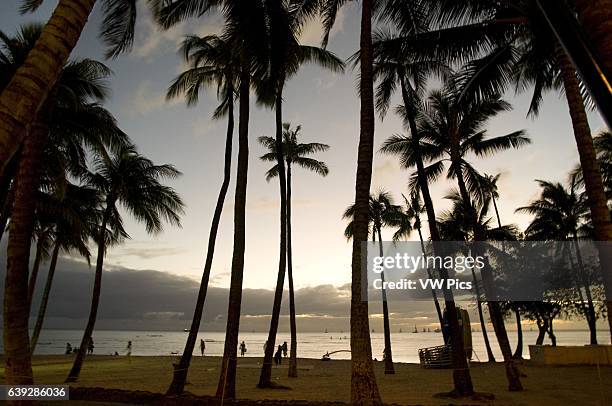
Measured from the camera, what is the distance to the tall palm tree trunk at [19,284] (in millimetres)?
8023

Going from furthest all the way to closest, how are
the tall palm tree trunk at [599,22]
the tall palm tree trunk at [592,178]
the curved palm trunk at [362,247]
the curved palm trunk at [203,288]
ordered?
the curved palm trunk at [203,288] → the curved palm trunk at [362,247] → the tall palm tree trunk at [592,178] → the tall palm tree trunk at [599,22]

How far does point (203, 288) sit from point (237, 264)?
308 centimetres

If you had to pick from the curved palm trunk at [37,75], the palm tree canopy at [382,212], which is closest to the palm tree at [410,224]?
the palm tree canopy at [382,212]

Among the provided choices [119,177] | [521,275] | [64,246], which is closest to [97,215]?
[64,246]

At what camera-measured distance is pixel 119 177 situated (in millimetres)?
19719

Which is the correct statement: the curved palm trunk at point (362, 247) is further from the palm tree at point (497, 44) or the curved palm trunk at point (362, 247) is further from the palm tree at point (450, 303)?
the palm tree at point (450, 303)

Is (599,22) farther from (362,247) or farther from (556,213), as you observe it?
(556,213)

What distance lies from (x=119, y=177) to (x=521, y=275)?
97.3ft

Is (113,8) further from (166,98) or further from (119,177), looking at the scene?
(119,177)

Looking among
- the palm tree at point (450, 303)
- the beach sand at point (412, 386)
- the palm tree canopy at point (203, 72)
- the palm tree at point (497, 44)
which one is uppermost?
the palm tree canopy at point (203, 72)

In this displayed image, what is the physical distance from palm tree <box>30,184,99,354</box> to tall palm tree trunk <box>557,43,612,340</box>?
18.1m

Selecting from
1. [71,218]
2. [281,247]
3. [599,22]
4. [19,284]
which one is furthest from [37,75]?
[71,218]

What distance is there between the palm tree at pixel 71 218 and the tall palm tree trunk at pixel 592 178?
18088 mm

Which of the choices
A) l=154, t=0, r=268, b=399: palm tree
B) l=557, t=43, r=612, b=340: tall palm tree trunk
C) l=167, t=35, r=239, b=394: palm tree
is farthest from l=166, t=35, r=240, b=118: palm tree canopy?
l=557, t=43, r=612, b=340: tall palm tree trunk
